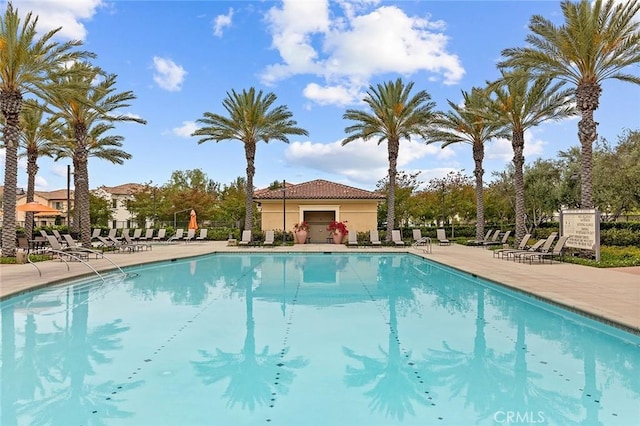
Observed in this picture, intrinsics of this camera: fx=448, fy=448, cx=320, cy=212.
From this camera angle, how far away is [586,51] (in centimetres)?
1619

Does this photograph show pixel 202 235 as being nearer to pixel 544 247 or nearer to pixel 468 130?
pixel 468 130

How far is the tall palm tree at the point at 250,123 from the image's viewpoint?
26953 mm

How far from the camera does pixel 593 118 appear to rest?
17.2 m

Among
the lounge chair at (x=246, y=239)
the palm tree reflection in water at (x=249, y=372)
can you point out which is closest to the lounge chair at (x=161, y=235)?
the lounge chair at (x=246, y=239)

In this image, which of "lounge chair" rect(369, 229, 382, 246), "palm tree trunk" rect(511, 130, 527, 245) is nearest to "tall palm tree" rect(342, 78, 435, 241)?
"lounge chair" rect(369, 229, 382, 246)

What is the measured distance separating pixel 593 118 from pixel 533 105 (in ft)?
16.1

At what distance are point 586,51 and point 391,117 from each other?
11771 millimetres

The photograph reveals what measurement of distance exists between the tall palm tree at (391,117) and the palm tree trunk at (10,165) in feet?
55.6

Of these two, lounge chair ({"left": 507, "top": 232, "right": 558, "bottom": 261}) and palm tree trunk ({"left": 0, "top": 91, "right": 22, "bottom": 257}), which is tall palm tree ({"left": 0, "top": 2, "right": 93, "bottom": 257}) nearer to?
palm tree trunk ({"left": 0, "top": 91, "right": 22, "bottom": 257})

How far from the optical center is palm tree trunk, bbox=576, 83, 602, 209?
55.4ft

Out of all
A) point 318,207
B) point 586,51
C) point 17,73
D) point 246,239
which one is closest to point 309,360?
point 586,51

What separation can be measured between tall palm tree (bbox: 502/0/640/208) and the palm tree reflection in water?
1554 cm

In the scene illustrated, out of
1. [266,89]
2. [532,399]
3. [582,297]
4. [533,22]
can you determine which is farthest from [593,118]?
[266,89]

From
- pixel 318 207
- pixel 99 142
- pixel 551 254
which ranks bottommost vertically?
pixel 551 254
